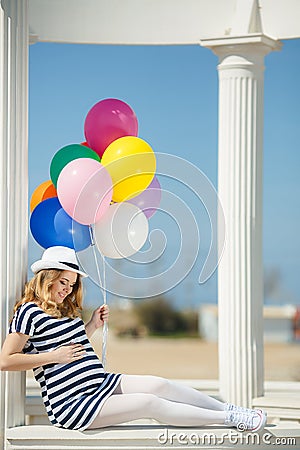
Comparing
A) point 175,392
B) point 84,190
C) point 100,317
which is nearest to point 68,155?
point 84,190

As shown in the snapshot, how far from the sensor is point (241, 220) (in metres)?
7.76

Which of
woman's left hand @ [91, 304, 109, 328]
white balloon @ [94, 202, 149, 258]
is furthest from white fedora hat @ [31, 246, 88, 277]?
woman's left hand @ [91, 304, 109, 328]

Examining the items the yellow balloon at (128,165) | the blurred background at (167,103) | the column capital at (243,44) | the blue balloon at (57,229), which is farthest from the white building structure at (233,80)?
the blurred background at (167,103)

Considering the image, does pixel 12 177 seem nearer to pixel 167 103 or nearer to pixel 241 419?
pixel 241 419

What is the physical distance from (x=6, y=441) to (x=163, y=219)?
1.73 meters

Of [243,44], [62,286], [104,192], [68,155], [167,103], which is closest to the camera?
[104,192]

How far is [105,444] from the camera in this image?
17.0 feet

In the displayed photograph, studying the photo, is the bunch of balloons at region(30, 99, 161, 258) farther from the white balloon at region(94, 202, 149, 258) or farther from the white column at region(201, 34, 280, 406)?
the white column at region(201, 34, 280, 406)

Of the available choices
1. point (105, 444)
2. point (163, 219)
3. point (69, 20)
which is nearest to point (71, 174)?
point (163, 219)

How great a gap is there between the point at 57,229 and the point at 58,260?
0.22 metres

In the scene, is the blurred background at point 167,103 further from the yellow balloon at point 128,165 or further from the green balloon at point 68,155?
the yellow balloon at point 128,165

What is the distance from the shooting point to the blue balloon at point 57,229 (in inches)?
219

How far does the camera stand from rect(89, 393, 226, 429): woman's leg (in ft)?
17.1

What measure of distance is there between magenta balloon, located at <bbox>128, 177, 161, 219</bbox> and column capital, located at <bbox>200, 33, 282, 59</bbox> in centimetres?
226
